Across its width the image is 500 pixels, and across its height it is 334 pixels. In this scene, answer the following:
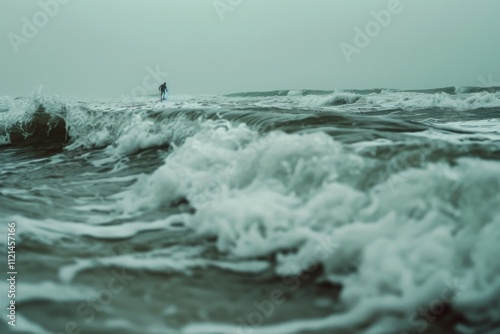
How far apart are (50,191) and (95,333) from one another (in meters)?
2.36

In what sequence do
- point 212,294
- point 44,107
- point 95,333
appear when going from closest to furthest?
point 95,333
point 212,294
point 44,107

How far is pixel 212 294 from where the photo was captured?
1697 mm

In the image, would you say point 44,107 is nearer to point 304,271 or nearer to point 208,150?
point 208,150

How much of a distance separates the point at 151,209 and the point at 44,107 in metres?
6.53

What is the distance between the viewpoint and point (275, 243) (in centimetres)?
203

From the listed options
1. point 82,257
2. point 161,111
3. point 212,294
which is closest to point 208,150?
point 82,257

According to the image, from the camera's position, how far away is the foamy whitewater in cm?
150

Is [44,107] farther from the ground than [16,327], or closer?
farther from the ground

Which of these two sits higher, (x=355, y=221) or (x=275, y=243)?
(x=355, y=221)

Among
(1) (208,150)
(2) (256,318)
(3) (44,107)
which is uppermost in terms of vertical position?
(3) (44,107)

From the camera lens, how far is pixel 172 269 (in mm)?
1915

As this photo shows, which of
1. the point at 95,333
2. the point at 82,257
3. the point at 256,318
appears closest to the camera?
the point at 95,333

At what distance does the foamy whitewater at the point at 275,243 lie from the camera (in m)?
1.50

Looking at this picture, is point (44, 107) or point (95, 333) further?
point (44, 107)
